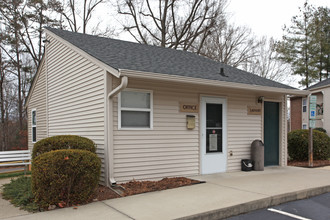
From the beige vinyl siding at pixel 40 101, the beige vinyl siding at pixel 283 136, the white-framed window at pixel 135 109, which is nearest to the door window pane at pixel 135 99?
the white-framed window at pixel 135 109

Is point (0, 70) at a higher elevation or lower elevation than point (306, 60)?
lower

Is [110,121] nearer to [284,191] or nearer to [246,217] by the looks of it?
[246,217]

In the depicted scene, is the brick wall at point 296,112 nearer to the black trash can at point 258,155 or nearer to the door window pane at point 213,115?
the black trash can at point 258,155

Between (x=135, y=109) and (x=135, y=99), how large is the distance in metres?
0.24

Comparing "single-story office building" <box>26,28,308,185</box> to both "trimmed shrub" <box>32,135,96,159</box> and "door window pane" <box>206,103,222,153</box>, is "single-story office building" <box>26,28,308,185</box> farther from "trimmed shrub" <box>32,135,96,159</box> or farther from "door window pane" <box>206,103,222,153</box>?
"trimmed shrub" <box>32,135,96,159</box>

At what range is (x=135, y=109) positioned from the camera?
260 inches

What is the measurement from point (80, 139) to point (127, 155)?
3.59ft

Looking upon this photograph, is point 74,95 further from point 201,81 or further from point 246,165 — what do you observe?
point 246,165

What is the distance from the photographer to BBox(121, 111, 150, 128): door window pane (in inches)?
256

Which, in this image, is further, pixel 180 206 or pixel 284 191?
pixel 284 191

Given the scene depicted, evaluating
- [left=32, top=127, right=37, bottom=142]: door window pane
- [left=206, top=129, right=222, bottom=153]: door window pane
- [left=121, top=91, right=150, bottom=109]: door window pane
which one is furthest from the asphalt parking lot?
[left=32, top=127, right=37, bottom=142]: door window pane

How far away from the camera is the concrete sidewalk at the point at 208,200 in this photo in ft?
14.5

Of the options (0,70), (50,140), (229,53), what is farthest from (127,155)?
(229,53)

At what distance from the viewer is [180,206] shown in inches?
188
